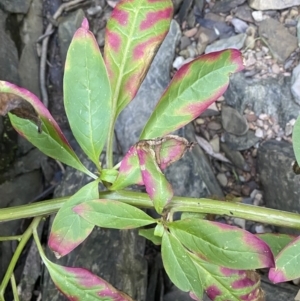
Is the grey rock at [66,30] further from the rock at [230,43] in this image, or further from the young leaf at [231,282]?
the young leaf at [231,282]

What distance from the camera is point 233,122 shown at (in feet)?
5.43

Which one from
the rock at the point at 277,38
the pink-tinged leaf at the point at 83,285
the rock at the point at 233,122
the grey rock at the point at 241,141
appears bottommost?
the grey rock at the point at 241,141

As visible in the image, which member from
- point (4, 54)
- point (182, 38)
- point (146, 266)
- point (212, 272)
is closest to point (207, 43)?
point (182, 38)

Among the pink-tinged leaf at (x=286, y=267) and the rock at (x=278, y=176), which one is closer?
the pink-tinged leaf at (x=286, y=267)

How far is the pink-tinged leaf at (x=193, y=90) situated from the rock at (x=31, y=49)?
893 mm

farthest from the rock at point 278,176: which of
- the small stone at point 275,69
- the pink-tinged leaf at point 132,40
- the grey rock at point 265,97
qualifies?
the pink-tinged leaf at point 132,40

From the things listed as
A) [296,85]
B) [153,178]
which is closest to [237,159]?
[296,85]

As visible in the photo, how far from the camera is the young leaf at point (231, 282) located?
92cm

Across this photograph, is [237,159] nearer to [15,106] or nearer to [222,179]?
[222,179]

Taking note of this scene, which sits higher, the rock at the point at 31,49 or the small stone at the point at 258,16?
the rock at the point at 31,49

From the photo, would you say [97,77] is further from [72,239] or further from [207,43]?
[207,43]

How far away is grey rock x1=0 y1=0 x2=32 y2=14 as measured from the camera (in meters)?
1.68

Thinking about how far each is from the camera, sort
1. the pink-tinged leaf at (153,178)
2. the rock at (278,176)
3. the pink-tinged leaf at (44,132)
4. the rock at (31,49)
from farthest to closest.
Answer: the rock at (31,49) < the rock at (278,176) < the pink-tinged leaf at (44,132) < the pink-tinged leaf at (153,178)

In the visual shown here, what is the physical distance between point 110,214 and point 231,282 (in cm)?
28
